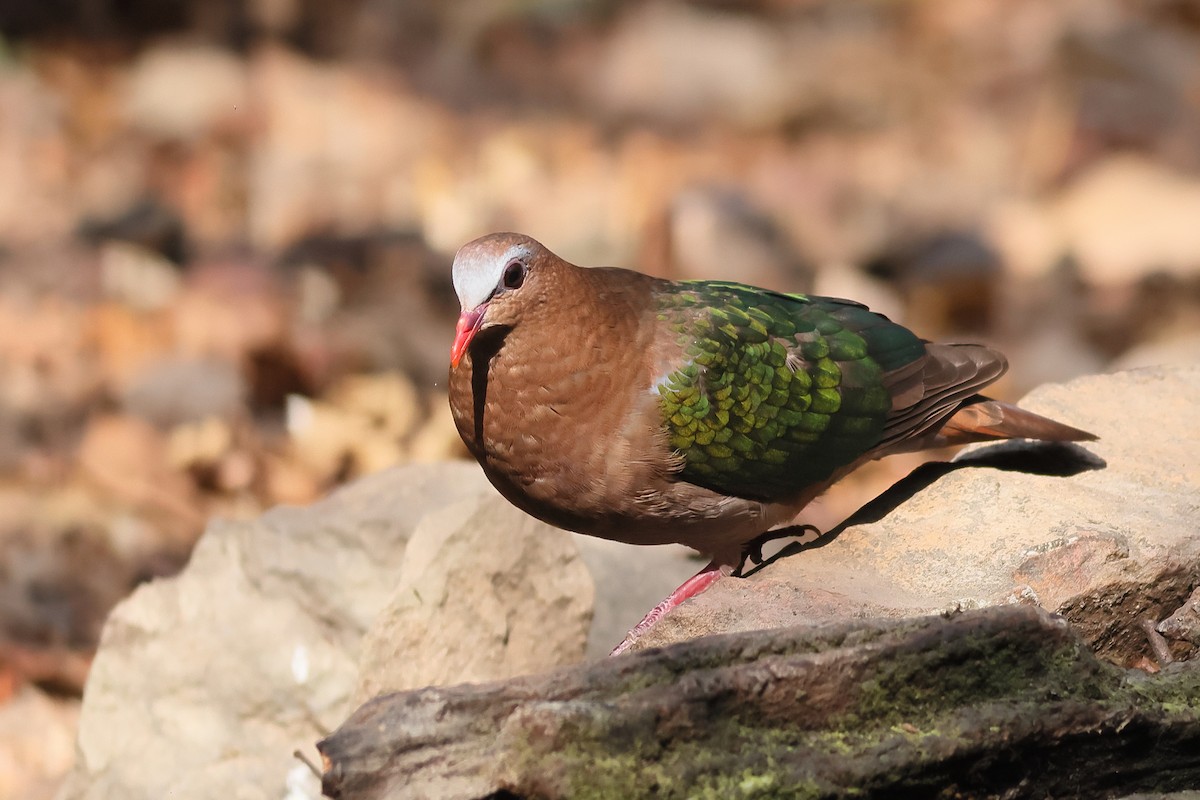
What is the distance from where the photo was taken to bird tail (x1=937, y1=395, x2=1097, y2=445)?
14.8ft

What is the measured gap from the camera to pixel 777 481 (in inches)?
168

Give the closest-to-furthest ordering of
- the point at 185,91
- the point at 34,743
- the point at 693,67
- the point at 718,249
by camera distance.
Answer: the point at 34,743 < the point at 718,249 < the point at 185,91 < the point at 693,67

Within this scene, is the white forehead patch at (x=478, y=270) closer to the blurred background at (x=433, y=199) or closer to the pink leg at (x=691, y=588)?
the pink leg at (x=691, y=588)

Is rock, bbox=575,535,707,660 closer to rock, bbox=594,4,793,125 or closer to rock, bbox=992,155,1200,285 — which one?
rock, bbox=992,155,1200,285

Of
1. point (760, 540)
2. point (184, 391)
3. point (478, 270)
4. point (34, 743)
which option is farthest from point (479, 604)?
point (184, 391)

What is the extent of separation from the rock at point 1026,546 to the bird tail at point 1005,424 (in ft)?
0.50

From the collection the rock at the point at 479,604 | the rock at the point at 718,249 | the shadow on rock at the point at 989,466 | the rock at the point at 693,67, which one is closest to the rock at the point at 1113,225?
the rock at the point at 718,249

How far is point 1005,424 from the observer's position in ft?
14.9

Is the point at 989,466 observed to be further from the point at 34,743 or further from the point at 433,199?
the point at 433,199

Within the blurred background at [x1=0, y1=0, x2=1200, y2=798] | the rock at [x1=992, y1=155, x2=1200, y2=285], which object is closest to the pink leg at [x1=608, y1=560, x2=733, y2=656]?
the blurred background at [x1=0, y1=0, x2=1200, y2=798]

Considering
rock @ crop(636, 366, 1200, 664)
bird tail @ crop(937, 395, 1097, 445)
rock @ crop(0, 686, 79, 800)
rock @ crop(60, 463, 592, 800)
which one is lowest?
rock @ crop(0, 686, 79, 800)

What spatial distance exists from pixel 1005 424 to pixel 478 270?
5.99 feet

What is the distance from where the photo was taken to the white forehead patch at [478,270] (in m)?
3.78

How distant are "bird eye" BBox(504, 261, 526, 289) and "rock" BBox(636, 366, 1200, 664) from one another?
98 cm
